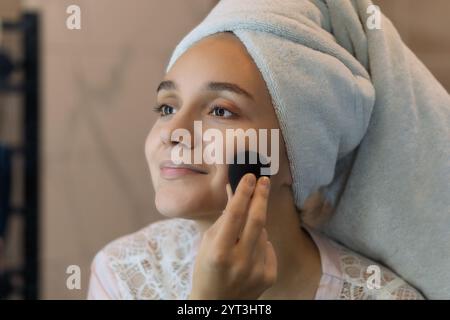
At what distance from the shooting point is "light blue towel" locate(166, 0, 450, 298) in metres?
0.58

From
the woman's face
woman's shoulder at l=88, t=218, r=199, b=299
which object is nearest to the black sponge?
the woman's face

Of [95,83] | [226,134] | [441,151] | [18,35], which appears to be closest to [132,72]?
[95,83]

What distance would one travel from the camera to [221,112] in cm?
57

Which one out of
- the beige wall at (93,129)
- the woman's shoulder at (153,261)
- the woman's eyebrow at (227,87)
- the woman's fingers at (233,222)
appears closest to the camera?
the woman's fingers at (233,222)

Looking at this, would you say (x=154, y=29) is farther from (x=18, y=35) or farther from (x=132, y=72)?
(x=18, y=35)

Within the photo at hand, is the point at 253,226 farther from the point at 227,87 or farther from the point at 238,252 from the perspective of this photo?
→ the point at 227,87

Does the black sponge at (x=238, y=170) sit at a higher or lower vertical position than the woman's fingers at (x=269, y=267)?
higher

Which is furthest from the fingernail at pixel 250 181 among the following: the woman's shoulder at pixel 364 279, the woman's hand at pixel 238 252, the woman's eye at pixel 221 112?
the woman's shoulder at pixel 364 279

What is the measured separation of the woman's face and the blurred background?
0.87 ft

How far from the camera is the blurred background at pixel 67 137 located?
867mm

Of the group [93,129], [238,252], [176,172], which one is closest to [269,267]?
[238,252]

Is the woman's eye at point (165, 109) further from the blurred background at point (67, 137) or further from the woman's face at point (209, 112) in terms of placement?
the blurred background at point (67, 137)

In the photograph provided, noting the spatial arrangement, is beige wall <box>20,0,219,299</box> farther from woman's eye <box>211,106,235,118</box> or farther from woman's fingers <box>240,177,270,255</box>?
woman's fingers <box>240,177,270,255</box>

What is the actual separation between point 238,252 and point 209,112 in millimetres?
178
